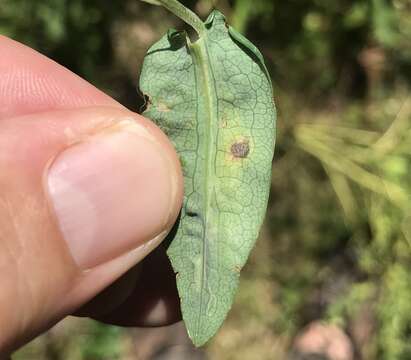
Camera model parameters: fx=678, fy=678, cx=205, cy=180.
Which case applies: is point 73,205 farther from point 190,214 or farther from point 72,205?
point 190,214

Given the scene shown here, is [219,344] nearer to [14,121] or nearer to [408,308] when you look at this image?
[408,308]

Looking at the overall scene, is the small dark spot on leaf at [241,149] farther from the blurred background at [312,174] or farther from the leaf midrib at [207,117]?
the blurred background at [312,174]

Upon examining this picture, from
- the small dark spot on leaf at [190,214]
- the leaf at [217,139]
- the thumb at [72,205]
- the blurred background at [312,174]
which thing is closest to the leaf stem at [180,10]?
the leaf at [217,139]

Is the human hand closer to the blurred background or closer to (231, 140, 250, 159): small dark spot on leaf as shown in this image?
(231, 140, 250, 159): small dark spot on leaf

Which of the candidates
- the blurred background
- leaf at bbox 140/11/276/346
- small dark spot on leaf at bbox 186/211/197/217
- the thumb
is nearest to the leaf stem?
leaf at bbox 140/11/276/346

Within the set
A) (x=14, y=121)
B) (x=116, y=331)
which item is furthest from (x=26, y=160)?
(x=116, y=331)

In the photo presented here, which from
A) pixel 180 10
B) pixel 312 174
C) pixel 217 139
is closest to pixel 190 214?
pixel 217 139
